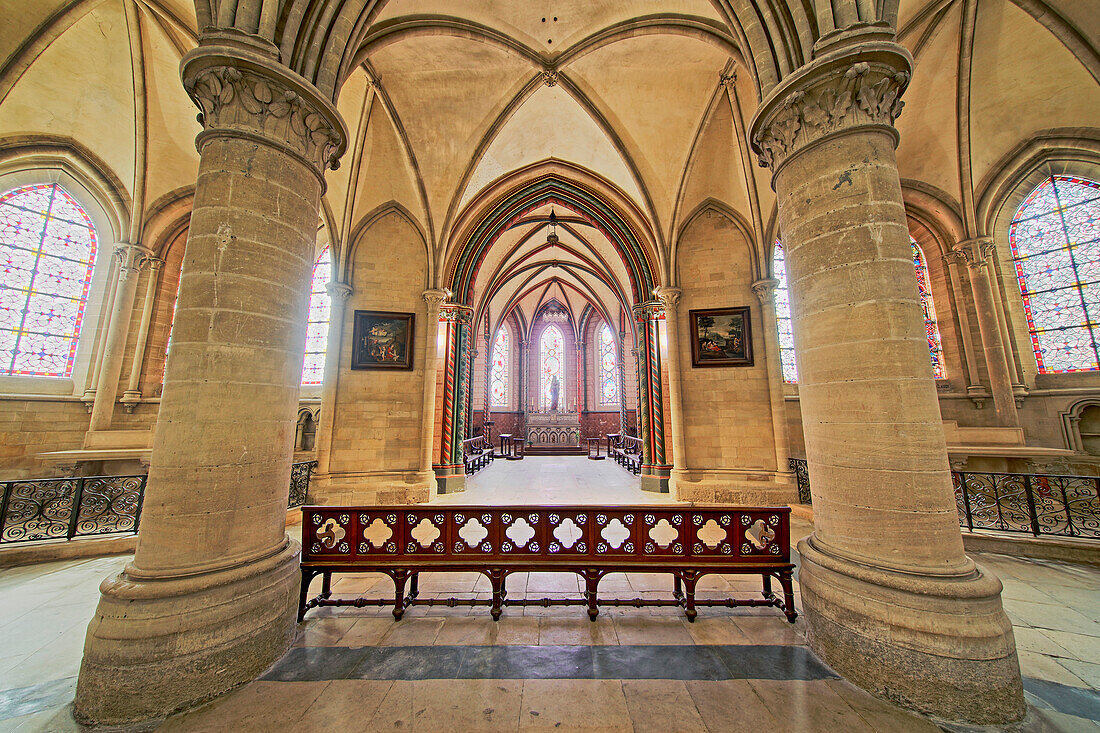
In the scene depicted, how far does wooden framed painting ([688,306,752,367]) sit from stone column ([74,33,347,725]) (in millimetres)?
8102

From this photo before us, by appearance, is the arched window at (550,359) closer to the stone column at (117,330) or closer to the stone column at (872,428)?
the stone column at (117,330)

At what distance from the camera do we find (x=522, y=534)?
226 inches

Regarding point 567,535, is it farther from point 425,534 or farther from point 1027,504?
point 1027,504

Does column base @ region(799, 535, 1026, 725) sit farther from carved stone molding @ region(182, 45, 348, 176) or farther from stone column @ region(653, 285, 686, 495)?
stone column @ region(653, 285, 686, 495)

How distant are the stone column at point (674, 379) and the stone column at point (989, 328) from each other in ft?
21.9

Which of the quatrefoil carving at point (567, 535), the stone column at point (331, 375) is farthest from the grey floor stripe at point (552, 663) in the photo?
the stone column at point (331, 375)

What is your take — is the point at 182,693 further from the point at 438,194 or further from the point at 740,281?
the point at 740,281

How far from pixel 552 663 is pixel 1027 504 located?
7.26 meters

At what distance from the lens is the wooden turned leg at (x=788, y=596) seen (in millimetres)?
3252

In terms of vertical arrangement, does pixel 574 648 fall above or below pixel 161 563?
below

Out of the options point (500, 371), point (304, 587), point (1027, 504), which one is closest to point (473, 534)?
point (304, 587)

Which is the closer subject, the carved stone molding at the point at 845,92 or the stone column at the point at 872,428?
the stone column at the point at 872,428

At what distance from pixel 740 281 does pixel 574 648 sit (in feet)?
28.3

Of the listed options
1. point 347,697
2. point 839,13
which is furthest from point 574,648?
point 839,13
